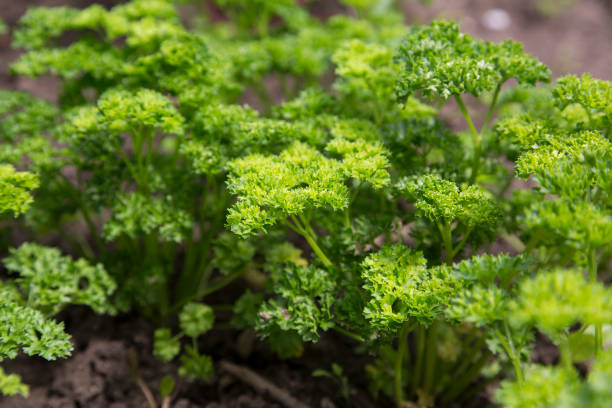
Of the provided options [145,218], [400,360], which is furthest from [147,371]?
[400,360]

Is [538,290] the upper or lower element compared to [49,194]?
upper

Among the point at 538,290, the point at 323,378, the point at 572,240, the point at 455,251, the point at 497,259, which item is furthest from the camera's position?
the point at 323,378

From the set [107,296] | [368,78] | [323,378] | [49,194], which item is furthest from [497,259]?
[49,194]

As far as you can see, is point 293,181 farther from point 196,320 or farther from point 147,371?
point 147,371

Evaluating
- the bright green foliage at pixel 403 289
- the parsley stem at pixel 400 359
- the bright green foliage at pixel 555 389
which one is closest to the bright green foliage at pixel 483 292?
the bright green foliage at pixel 403 289

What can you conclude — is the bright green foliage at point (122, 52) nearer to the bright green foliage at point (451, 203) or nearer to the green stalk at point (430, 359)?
the bright green foliage at point (451, 203)

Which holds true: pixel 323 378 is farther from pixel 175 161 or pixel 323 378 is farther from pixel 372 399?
pixel 175 161

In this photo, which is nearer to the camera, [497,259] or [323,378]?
[497,259]
